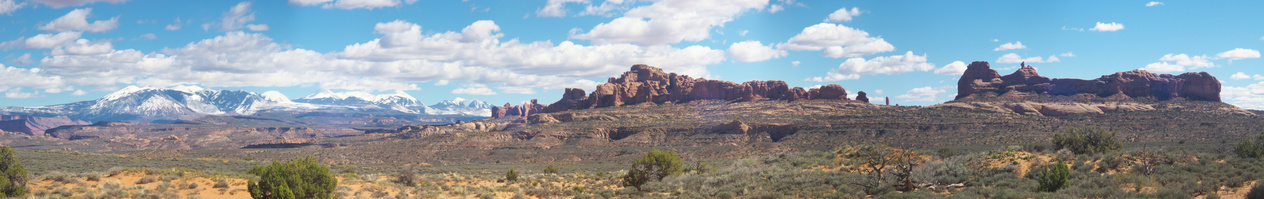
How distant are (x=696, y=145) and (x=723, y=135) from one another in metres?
6.97

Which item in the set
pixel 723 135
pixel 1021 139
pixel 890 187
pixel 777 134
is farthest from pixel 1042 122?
pixel 890 187

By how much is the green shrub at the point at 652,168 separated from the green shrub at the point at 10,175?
25231 mm

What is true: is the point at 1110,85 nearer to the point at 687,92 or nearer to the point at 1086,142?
the point at 687,92

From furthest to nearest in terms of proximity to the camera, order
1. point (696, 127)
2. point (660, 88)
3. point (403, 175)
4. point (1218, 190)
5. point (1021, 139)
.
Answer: point (660, 88)
point (696, 127)
point (1021, 139)
point (403, 175)
point (1218, 190)

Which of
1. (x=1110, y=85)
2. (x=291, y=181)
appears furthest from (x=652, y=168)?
(x=1110, y=85)

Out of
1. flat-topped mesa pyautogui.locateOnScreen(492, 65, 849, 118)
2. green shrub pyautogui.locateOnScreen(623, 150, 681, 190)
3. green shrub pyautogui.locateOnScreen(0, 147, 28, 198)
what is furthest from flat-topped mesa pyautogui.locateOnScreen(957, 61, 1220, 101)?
green shrub pyautogui.locateOnScreen(0, 147, 28, 198)

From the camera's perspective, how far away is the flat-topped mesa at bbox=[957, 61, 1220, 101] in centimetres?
11006

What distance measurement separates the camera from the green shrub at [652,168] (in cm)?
3697

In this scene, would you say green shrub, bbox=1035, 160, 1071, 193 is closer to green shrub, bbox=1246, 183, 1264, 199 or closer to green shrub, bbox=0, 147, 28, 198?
green shrub, bbox=1246, 183, 1264, 199

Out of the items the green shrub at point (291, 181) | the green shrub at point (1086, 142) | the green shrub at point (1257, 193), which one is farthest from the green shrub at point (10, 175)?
the green shrub at point (1086, 142)

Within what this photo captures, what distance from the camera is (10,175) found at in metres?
24.1

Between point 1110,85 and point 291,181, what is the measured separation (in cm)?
13135

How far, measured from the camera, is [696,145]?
305ft

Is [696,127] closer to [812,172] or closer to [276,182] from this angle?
[812,172]
